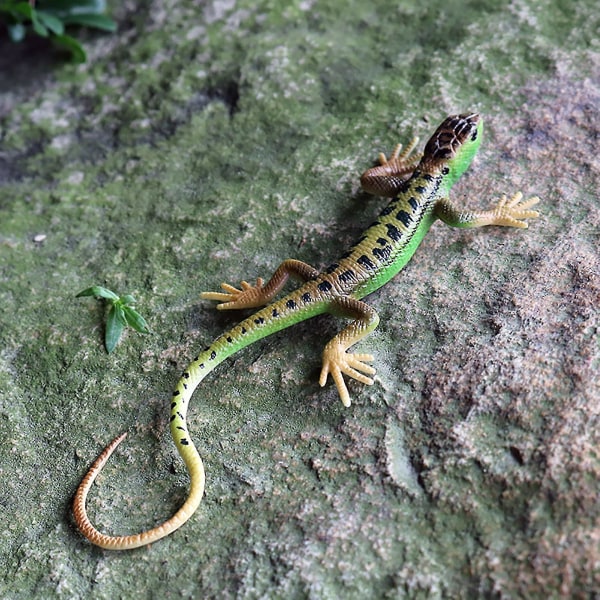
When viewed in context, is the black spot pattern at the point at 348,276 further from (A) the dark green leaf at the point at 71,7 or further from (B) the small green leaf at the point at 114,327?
(A) the dark green leaf at the point at 71,7

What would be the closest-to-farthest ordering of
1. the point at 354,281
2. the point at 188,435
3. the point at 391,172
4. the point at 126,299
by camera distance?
the point at 188,435, the point at 354,281, the point at 126,299, the point at 391,172

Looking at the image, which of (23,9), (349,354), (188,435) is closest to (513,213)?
(349,354)

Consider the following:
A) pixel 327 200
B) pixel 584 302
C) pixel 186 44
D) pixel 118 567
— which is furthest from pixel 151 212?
pixel 584 302

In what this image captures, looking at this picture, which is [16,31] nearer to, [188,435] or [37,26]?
[37,26]

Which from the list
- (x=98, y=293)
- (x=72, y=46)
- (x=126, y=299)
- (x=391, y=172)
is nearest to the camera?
(x=98, y=293)

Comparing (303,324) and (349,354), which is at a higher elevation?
(349,354)

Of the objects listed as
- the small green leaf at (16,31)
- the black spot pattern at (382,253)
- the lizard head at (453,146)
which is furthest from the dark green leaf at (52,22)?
the black spot pattern at (382,253)

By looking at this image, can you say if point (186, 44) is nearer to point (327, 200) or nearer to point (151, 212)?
point (151, 212)
